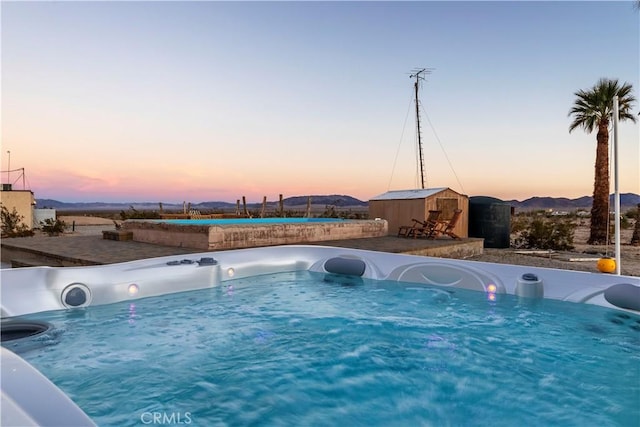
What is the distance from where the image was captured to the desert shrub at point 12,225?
1109cm

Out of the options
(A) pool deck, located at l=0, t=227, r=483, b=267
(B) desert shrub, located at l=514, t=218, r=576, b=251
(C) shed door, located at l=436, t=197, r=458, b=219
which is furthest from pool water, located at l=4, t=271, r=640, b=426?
(B) desert shrub, located at l=514, t=218, r=576, b=251

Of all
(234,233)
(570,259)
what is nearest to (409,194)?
(570,259)

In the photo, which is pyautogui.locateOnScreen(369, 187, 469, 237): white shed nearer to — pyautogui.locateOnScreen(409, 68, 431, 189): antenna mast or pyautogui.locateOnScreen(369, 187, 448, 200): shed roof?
pyautogui.locateOnScreen(369, 187, 448, 200): shed roof

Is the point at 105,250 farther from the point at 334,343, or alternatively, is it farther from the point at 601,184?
the point at 601,184

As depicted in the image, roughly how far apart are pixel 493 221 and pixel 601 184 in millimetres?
4409

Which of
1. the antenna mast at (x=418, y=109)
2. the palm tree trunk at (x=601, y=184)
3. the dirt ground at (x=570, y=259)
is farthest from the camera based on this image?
the antenna mast at (x=418, y=109)

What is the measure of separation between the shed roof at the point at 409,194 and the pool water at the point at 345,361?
6.56 m

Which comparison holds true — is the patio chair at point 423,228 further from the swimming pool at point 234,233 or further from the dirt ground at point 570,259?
the swimming pool at point 234,233

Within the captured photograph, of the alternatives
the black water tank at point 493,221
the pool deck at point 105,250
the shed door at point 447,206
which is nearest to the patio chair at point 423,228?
the shed door at point 447,206

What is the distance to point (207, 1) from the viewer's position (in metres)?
7.87

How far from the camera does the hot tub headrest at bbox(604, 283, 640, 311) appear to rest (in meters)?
3.66

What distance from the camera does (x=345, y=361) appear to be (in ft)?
9.27

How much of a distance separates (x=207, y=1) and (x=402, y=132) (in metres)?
8.20

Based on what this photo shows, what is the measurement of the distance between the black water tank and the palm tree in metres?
3.80
